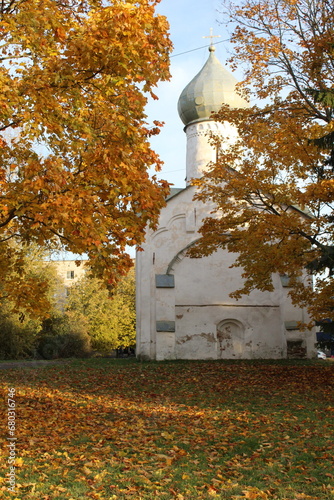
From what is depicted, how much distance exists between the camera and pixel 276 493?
17.1ft

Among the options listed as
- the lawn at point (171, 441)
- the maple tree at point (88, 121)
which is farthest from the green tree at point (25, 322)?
the maple tree at point (88, 121)

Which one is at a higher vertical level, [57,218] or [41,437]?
[57,218]

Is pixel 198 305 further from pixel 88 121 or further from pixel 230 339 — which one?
pixel 88 121

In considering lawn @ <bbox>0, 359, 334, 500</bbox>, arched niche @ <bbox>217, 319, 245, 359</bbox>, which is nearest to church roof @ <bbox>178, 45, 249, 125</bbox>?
arched niche @ <bbox>217, 319, 245, 359</bbox>

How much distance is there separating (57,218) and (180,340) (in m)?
17.6

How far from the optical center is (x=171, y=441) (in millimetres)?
7586

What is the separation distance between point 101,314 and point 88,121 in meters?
31.7

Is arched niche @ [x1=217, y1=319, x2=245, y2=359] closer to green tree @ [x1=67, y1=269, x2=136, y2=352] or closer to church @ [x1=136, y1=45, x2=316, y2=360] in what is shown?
church @ [x1=136, y1=45, x2=316, y2=360]

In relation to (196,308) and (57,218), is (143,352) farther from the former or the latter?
(57,218)

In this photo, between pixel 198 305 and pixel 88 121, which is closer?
pixel 88 121

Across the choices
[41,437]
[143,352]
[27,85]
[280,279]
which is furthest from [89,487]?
[280,279]

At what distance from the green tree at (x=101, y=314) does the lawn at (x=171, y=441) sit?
24.0 m

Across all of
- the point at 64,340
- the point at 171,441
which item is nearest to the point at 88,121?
the point at 171,441

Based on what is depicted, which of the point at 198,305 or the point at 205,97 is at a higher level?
the point at 205,97
